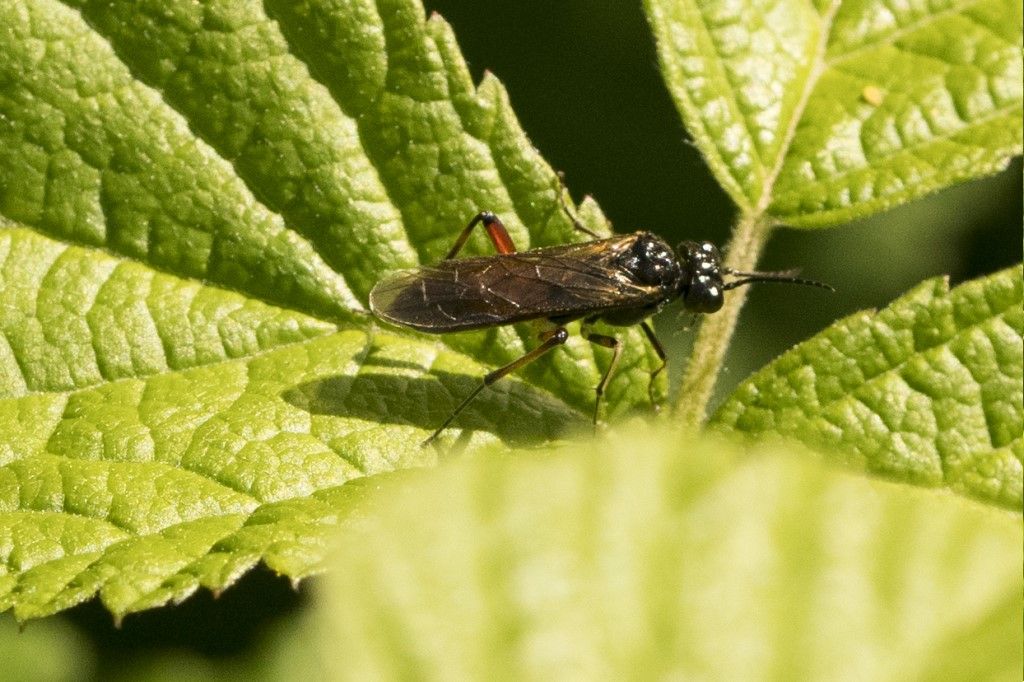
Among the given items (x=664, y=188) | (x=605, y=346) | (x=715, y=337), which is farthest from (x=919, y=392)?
(x=664, y=188)

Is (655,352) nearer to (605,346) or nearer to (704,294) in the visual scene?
(605,346)

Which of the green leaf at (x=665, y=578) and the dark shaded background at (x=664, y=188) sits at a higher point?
the green leaf at (x=665, y=578)

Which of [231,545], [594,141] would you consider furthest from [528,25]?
[231,545]

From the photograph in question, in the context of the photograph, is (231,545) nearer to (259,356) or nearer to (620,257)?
(259,356)

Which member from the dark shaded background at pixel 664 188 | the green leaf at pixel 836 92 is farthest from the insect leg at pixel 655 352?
the dark shaded background at pixel 664 188

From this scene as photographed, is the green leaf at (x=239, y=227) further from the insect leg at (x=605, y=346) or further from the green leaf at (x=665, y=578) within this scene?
the green leaf at (x=665, y=578)

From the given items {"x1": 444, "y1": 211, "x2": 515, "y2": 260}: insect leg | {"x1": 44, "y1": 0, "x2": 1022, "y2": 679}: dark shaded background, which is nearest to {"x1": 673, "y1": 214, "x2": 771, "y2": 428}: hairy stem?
{"x1": 444, "y1": 211, "x2": 515, "y2": 260}: insect leg

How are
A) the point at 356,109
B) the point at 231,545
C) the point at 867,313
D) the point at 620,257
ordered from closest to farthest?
the point at 231,545 → the point at 867,313 → the point at 356,109 → the point at 620,257
